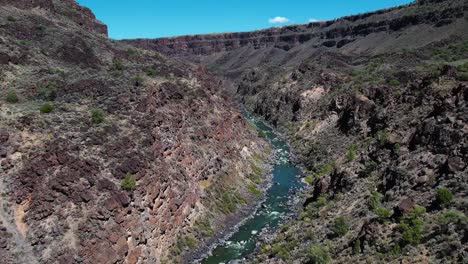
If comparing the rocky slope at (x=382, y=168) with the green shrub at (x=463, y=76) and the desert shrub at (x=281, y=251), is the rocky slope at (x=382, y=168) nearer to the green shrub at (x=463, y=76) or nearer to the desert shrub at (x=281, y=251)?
the desert shrub at (x=281, y=251)

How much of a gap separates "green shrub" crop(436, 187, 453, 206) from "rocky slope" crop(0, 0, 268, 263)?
22635 mm

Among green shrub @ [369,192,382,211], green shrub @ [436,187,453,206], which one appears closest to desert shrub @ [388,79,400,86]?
green shrub @ [369,192,382,211]

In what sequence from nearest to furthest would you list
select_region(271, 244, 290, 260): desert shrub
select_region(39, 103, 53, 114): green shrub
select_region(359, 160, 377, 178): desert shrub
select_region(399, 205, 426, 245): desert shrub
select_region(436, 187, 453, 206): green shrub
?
select_region(399, 205, 426, 245): desert shrub → select_region(436, 187, 453, 206): green shrub → select_region(271, 244, 290, 260): desert shrub → select_region(39, 103, 53, 114): green shrub → select_region(359, 160, 377, 178): desert shrub

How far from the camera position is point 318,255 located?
1433 inches

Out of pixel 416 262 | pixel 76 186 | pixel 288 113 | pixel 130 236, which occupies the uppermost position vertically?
pixel 288 113

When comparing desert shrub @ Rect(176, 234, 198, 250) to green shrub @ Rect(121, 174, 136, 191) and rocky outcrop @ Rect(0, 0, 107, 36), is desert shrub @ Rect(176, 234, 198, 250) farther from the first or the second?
rocky outcrop @ Rect(0, 0, 107, 36)

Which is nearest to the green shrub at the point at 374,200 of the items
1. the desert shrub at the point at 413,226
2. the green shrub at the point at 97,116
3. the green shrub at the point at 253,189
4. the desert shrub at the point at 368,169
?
the desert shrub at the point at 413,226

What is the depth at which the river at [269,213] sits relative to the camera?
45.3m

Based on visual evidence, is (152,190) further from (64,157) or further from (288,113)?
(288,113)

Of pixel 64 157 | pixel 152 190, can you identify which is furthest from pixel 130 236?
pixel 64 157

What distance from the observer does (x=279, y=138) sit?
100188 millimetres

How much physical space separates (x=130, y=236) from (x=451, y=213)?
25.3 meters

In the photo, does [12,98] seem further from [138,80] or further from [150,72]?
[150,72]

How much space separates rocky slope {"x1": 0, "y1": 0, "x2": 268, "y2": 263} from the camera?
1453 inches
